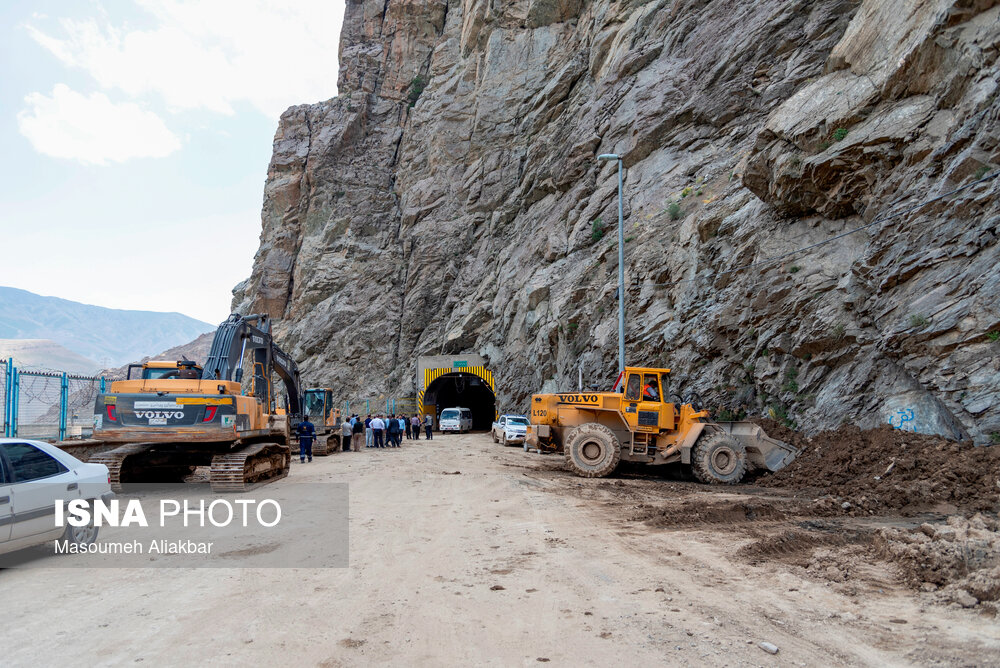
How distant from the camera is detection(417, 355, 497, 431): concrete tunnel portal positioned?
38.6 m

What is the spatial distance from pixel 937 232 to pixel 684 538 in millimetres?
9170

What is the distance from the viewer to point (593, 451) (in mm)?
14625

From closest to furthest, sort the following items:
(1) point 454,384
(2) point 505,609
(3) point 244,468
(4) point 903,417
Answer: (2) point 505,609
(4) point 903,417
(3) point 244,468
(1) point 454,384

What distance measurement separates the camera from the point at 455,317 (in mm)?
41562

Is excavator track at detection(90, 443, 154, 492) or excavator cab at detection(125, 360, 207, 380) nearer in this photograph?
excavator track at detection(90, 443, 154, 492)

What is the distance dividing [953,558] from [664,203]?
21.1m

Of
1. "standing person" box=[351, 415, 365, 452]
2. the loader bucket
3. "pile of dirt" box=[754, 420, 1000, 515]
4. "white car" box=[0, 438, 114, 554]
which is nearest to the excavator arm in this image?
"white car" box=[0, 438, 114, 554]

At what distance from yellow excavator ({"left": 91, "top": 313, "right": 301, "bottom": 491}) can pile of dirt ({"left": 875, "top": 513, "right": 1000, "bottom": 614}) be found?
35.7ft

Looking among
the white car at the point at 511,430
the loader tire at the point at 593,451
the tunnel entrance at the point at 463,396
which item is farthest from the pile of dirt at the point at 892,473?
the tunnel entrance at the point at 463,396

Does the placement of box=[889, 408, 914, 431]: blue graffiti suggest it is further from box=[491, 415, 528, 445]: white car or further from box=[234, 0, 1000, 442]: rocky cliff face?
box=[491, 415, 528, 445]: white car

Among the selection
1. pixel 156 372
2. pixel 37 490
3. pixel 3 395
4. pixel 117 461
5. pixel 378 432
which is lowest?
pixel 378 432

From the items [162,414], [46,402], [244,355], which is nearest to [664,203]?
[244,355]

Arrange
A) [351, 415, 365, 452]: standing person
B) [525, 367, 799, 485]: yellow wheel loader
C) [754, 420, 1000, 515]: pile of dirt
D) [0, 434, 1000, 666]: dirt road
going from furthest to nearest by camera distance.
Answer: [351, 415, 365, 452]: standing person → [525, 367, 799, 485]: yellow wheel loader → [754, 420, 1000, 515]: pile of dirt → [0, 434, 1000, 666]: dirt road

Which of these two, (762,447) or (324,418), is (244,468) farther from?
(324,418)
